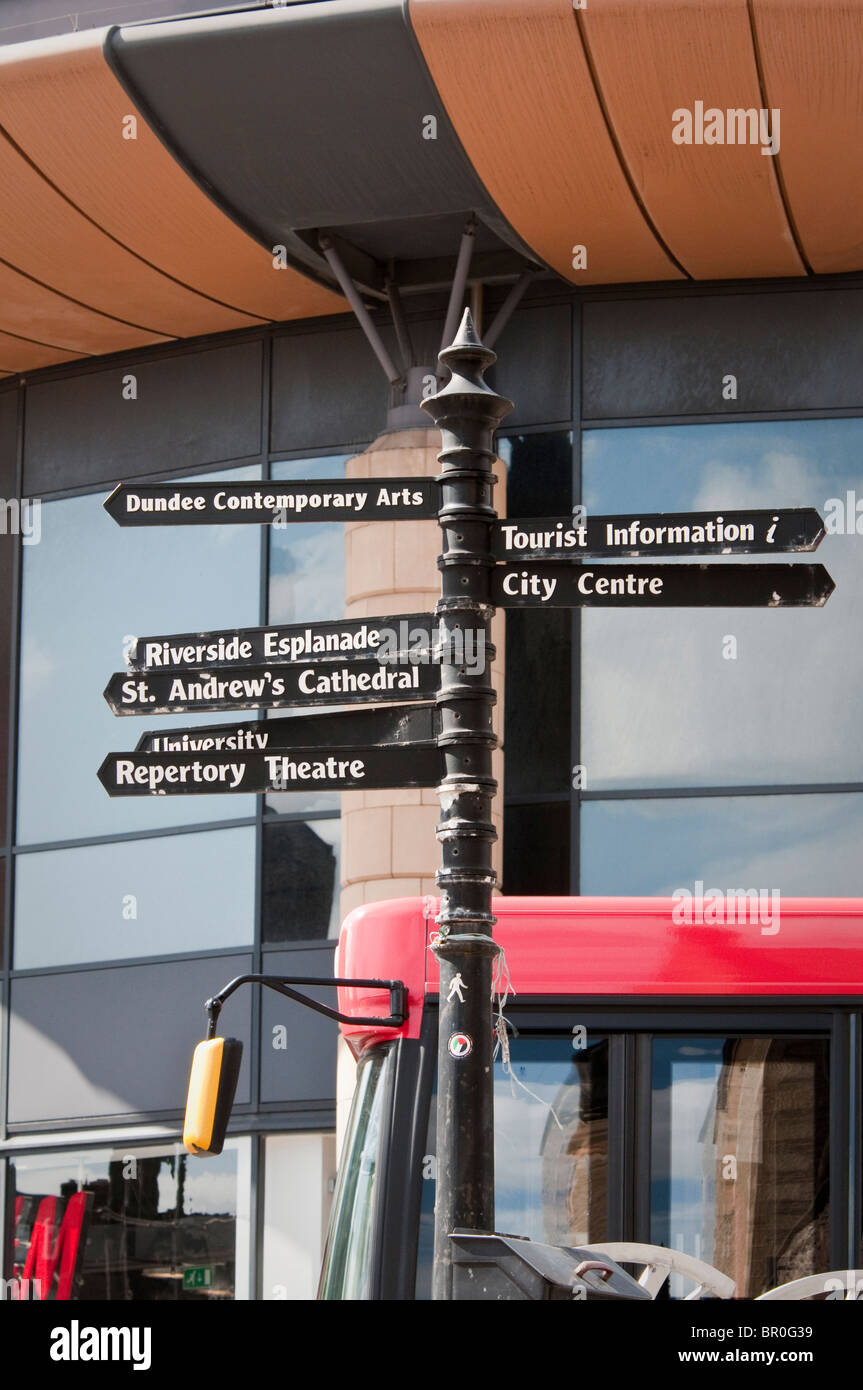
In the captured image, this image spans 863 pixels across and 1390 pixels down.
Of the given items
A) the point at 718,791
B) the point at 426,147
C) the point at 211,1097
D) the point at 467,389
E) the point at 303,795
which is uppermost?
the point at 426,147

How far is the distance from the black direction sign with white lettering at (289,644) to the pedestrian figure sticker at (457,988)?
108 cm

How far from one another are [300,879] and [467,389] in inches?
364

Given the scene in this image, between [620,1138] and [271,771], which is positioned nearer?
[271,771]

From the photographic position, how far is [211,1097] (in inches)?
212

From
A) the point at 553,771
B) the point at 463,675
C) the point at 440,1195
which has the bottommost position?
the point at 440,1195

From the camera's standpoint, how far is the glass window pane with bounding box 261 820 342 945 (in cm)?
1417

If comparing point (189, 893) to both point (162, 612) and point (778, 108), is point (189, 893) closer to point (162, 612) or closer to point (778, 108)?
point (162, 612)

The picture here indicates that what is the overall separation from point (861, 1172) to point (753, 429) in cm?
865

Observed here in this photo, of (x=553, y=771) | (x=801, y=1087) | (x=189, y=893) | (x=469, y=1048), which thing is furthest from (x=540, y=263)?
(x=469, y=1048)

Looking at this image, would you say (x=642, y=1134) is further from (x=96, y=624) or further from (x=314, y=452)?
(x=96, y=624)

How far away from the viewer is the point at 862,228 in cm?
1347
